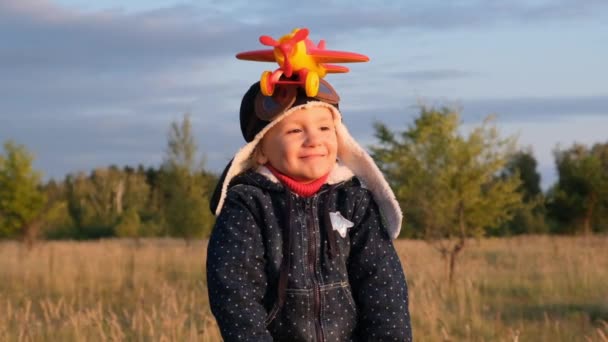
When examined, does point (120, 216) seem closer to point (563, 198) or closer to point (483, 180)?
point (563, 198)

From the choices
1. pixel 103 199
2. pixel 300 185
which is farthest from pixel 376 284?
pixel 103 199

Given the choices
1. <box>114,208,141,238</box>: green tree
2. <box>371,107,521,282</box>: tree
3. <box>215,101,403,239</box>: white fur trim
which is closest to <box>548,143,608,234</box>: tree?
<box>114,208,141,238</box>: green tree

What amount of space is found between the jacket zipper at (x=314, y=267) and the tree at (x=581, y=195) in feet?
101

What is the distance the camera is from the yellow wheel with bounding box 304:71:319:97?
316 centimetres

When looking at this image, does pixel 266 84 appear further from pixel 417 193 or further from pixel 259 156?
pixel 417 193

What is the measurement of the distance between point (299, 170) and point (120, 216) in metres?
41.6

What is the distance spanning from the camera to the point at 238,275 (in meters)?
3.11

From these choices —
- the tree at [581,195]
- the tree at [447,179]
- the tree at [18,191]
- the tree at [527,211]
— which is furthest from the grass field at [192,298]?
the tree at [527,211]

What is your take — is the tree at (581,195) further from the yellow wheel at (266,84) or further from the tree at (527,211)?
the yellow wheel at (266,84)

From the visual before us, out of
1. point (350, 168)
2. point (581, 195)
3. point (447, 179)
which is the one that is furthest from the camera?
point (581, 195)

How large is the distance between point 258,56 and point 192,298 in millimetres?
5722

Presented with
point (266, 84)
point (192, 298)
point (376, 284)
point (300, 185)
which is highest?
point (266, 84)

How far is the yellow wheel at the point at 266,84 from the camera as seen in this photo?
3207 mm

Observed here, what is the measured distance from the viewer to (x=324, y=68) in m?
3.42
